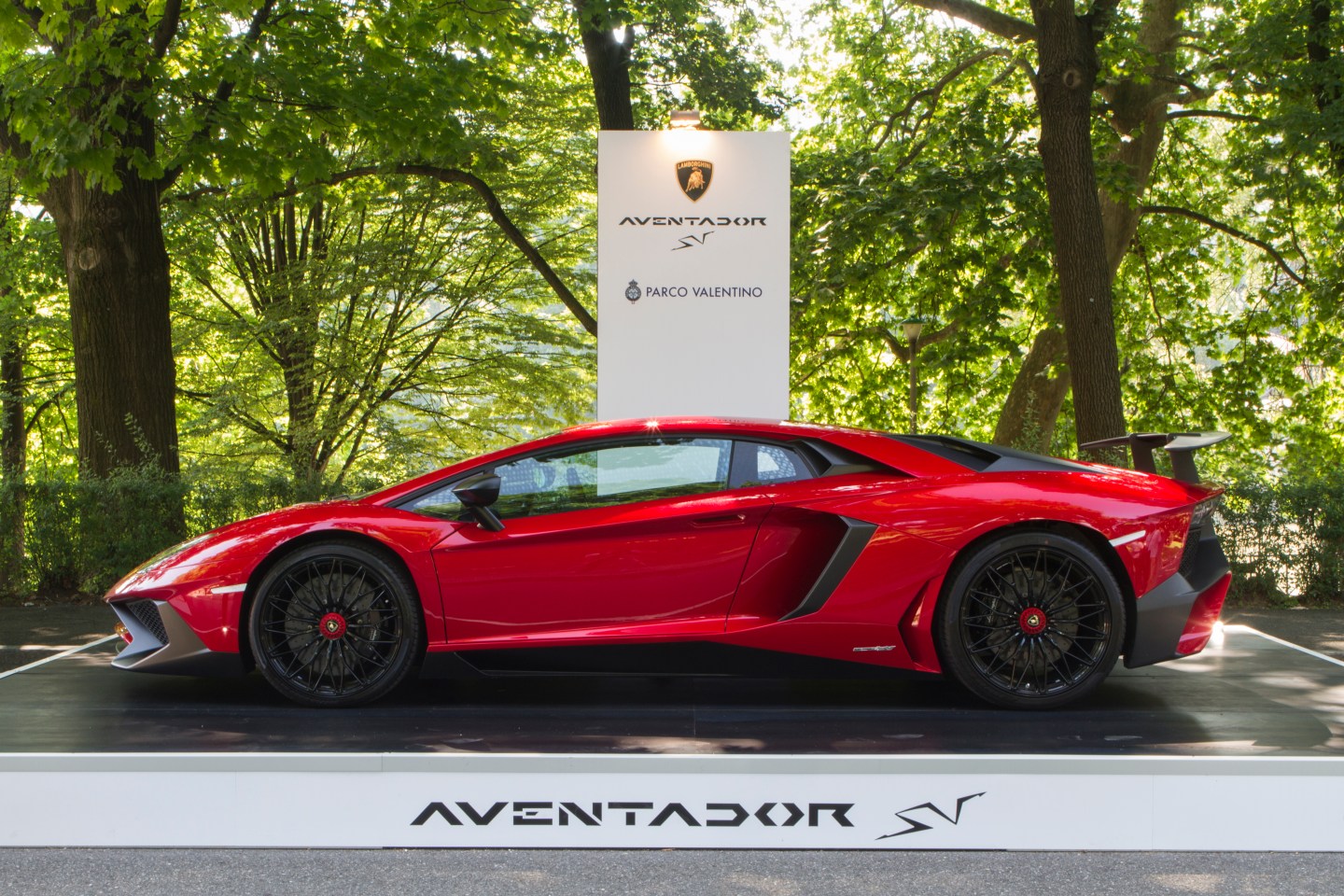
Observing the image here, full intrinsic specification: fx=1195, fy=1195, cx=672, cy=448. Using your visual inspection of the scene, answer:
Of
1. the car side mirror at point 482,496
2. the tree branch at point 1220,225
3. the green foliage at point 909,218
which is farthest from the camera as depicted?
the tree branch at point 1220,225

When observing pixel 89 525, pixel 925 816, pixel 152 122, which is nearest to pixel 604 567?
pixel 925 816

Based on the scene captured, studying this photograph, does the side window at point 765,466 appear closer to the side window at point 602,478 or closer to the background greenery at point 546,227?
the side window at point 602,478

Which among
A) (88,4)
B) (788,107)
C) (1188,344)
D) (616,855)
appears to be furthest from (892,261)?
(616,855)

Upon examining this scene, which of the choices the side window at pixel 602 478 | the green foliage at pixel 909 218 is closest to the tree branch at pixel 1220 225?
the green foliage at pixel 909 218

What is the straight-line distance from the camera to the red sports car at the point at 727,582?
4293mm

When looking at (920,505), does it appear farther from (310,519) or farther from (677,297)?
(677,297)

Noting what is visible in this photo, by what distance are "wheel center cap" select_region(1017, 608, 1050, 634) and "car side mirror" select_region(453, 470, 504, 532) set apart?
1917 mm

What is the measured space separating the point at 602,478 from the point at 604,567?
0.35 metres

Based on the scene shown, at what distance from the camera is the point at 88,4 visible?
9.19 meters

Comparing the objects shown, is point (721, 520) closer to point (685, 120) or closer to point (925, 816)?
point (925, 816)

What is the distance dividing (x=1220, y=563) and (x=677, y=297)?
13.2ft

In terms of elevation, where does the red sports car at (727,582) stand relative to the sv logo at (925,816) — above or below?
above

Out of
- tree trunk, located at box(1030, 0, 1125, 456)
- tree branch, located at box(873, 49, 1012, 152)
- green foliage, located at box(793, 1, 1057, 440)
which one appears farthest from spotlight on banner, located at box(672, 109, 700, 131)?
tree branch, located at box(873, 49, 1012, 152)

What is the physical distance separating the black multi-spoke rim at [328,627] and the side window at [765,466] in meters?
1.39
